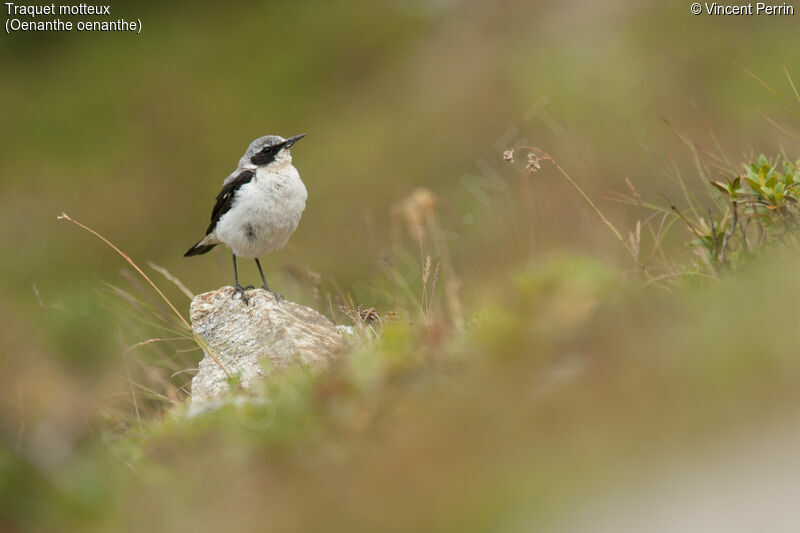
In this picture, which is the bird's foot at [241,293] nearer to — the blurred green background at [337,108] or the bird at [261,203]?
the bird at [261,203]

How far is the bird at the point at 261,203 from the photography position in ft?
29.3

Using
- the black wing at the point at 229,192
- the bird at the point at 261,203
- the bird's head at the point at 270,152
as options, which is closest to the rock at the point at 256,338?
the bird at the point at 261,203

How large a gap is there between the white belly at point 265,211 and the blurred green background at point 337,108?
6.55m

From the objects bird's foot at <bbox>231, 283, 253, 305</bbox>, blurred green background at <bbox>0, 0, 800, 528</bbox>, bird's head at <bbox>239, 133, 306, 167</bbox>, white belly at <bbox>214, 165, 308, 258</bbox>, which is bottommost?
bird's foot at <bbox>231, 283, 253, 305</bbox>

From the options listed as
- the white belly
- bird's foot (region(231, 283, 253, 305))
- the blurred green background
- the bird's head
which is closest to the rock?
bird's foot (region(231, 283, 253, 305))

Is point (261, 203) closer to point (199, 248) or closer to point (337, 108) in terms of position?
point (199, 248)

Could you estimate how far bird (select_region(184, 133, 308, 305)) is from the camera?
8930 mm

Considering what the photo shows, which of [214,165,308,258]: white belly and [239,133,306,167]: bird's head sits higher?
[239,133,306,167]: bird's head

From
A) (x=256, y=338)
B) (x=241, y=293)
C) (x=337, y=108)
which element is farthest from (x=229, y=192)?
(x=337, y=108)

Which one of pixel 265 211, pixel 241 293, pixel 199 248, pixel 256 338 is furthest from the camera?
pixel 199 248

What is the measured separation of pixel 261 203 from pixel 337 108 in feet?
70.2

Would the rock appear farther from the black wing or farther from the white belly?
the black wing

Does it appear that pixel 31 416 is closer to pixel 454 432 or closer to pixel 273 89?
pixel 454 432

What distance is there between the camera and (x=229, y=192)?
938cm
